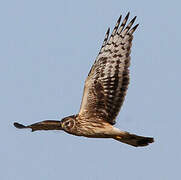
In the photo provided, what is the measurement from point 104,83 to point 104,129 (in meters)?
0.80

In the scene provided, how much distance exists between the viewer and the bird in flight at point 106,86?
7980 mm

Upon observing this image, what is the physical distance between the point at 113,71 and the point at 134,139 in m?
1.19

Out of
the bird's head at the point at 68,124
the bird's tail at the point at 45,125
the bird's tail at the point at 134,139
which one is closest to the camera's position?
the bird's tail at the point at 134,139

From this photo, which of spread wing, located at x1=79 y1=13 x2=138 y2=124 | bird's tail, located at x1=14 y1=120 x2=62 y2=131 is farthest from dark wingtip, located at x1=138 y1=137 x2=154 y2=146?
bird's tail, located at x1=14 y1=120 x2=62 y2=131

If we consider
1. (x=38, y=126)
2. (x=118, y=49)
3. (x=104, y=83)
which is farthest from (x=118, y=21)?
(x=38, y=126)

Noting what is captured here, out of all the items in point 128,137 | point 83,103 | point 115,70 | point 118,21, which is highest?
point 118,21

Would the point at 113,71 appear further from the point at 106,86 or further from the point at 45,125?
the point at 45,125

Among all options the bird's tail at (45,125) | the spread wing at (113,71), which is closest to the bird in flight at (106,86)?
the spread wing at (113,71)

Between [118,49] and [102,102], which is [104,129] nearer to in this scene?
[102,102]

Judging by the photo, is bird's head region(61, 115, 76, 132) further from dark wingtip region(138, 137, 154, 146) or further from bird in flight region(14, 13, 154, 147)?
dark wingtip region(138, 137, 154, 146)

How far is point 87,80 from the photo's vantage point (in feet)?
26.2

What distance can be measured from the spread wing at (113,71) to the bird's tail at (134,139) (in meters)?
0.38

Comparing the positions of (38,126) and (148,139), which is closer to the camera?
(148,139)

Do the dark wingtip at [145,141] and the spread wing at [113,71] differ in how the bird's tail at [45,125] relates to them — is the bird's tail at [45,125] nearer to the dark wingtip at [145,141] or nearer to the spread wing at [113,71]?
the spread wing at [113,71]
